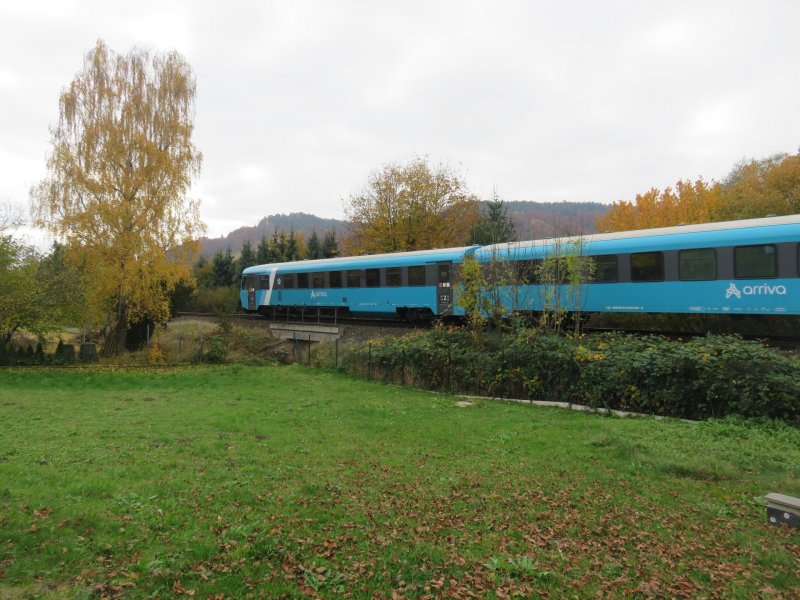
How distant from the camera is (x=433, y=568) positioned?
4.08 metres

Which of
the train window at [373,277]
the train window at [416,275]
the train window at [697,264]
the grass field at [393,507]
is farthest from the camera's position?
the train window at [373,277]

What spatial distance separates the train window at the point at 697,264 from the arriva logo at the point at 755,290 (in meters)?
0.51

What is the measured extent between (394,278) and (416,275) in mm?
1181

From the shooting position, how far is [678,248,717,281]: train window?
12.9 meters

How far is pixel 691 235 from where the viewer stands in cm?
1334

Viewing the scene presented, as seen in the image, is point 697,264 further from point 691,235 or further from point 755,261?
point 755,261

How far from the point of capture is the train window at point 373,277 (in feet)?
68.5

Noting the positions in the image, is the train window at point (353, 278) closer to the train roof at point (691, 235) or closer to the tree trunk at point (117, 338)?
the train roof at point (691, 235)

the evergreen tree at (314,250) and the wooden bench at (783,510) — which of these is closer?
the wooden bench at (783,510)

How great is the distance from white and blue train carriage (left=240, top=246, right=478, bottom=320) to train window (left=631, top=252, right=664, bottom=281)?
5.57 metres

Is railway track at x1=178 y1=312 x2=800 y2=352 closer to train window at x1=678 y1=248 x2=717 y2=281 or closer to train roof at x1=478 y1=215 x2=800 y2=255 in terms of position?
train window at x1=678 y1=248 x2=717 y2=281

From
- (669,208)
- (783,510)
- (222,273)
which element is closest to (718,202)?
(669,208)

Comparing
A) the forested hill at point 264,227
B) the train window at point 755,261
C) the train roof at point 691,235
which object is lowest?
the train window at point 755,261

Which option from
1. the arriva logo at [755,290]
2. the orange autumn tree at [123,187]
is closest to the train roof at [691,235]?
the arriva logo at [755,290]
